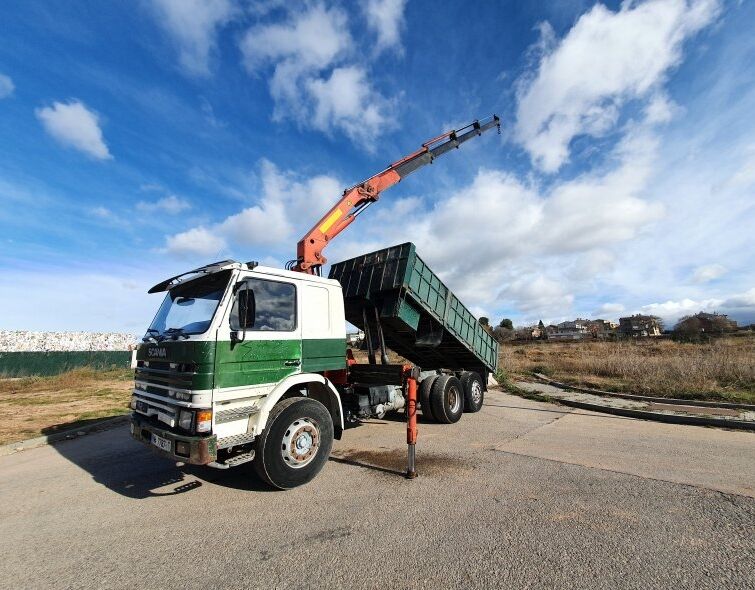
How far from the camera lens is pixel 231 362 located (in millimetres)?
4402

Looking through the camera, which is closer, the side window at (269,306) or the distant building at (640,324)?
the side window at (269,306)

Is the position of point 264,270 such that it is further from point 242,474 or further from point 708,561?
point 708,561

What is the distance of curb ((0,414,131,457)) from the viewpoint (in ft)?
23.3

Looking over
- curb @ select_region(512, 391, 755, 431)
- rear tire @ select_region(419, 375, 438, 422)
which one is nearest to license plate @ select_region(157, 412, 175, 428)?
rear tire @ select_region(419, 375, 438, 422)

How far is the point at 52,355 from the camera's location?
25.7 meters

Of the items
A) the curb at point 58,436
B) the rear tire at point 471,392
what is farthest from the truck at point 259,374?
the curb at point 58,436

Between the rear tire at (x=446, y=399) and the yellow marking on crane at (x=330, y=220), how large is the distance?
4369 millimetres

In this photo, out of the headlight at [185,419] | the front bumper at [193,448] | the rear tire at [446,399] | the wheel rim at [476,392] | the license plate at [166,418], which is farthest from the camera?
the wheel rim at [476,392]

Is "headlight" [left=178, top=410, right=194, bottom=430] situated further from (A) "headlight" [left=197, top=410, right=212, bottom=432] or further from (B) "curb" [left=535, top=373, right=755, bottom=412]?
(B) "curb" [left=535, top=373, right=755, bottom=412]

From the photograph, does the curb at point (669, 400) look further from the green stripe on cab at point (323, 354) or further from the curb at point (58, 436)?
the curb at point (58, 436)

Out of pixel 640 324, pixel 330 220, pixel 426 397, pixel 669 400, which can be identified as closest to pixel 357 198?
pixel 330 220

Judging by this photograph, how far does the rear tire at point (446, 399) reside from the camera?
807cm

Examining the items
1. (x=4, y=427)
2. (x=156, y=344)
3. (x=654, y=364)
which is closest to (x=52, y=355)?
(x=4, y=427)

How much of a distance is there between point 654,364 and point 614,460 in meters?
11.0
